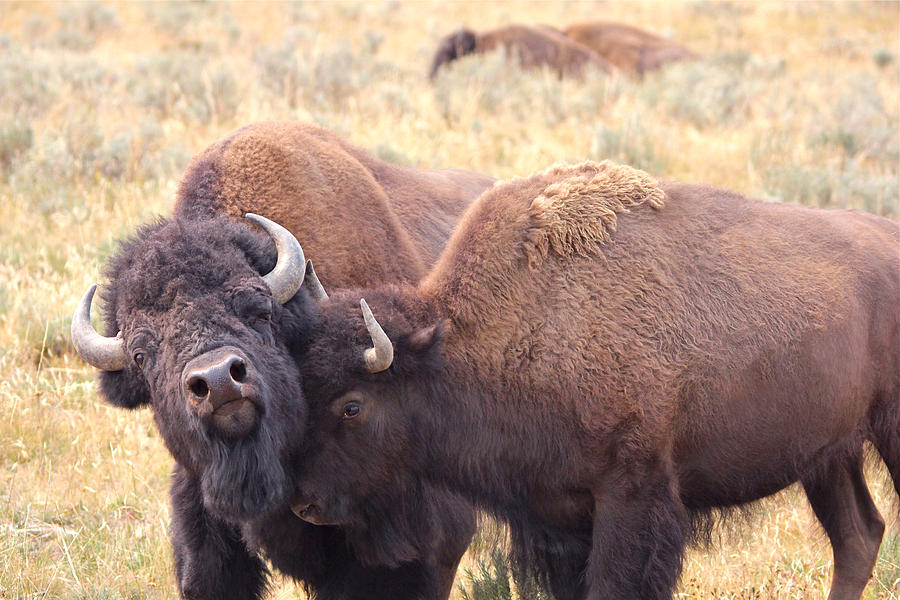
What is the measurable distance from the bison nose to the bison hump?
1245 millimetres

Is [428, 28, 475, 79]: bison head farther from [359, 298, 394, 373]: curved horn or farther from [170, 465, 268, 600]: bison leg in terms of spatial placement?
[359, 298, 394, 373]: curved horn

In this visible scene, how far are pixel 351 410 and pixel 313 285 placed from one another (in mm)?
573

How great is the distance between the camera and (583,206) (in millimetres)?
4156

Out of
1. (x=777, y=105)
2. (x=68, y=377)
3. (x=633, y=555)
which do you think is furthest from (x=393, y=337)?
(x=777, y=105)

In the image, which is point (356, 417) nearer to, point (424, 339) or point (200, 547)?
point (424, 339)

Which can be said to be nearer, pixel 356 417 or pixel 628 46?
pixel 356 417

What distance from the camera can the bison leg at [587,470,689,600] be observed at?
149 inches

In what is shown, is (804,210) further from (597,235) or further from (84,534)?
(84,534)

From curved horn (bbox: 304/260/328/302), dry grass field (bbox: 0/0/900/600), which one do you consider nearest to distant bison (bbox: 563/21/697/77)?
dry grass field (bbox: 0/0/900/600)

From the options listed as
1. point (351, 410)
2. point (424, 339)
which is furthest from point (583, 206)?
point (351, 410)

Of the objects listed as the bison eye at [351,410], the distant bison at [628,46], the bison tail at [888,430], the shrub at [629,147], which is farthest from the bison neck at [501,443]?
the distant bison at [628,46]

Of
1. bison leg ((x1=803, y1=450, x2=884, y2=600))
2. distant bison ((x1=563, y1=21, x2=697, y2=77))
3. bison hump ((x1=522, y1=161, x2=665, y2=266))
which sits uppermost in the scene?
bison hump ((x1=522, y1=161, x2=665, y2=266))

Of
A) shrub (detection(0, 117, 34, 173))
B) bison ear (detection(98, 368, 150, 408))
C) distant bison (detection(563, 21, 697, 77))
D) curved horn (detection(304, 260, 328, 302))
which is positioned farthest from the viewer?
distant bison (detection(563, 21, 697, 77))

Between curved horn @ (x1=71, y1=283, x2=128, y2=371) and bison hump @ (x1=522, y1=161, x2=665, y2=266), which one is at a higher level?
bison hump @ (x1=522, y1=161, x2=665, y2=266)
